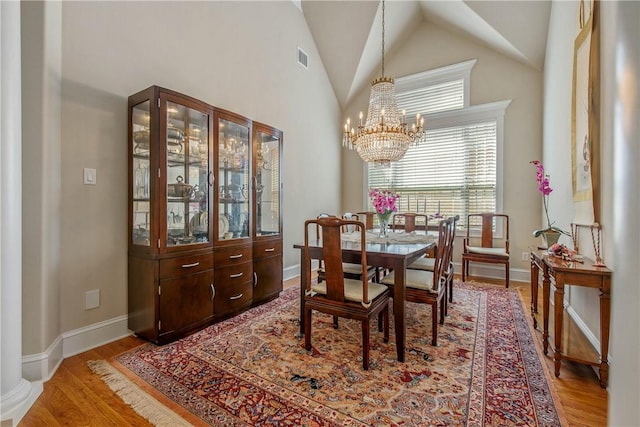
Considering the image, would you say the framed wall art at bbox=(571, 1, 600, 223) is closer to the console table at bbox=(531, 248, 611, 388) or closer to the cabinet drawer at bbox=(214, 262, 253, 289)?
the console table at bbox=(531, 248, 611, 388)

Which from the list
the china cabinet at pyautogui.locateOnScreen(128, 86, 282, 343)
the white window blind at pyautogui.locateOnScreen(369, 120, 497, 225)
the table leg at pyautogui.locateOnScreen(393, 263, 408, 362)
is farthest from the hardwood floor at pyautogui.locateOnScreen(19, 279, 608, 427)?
the white window blind at pyautogui.locateOnScreen(369, 120, 497, 225)

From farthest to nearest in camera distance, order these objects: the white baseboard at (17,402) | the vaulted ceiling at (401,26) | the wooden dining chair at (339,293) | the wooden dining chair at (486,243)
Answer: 1. the wooden dining chair at (486,243)
2. the vaulted ceiling at (401,26)
3. the wooden dining chair at (339,293)
4. the white baseboard at (17,402)

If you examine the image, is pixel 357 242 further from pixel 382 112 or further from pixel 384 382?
pixel 382 112

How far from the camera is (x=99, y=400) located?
62.3 inches

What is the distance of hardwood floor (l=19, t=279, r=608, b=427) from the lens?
1433 millimetres

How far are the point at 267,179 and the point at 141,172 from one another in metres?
1.31

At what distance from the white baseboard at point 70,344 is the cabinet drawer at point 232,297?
0.72 meters

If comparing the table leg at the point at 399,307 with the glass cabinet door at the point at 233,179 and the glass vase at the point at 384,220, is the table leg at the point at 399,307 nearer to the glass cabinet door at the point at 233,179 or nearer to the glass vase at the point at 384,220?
the glass vase at the point at 384,220

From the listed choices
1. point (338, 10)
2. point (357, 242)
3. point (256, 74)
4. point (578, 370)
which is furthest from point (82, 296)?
point (338, 10)

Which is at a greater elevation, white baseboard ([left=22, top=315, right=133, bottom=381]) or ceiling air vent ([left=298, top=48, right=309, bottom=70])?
ceiling air vent ([left=298, top=48, right=309, bottom=70])

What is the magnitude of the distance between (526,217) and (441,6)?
10.7 feet

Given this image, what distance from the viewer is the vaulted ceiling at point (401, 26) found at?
12.0ft

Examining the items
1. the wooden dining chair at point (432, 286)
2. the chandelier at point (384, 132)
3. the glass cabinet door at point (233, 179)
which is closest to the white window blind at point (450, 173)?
the chandelier at point (384, 132)

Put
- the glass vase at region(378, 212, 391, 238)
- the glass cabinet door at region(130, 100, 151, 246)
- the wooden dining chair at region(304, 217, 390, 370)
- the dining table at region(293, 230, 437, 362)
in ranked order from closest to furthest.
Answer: the wooden dining chair at region(304, 217, 390, 370) → the dining table at region(293, 230, 437, 362) → the glass cabinet door at region(130, 100, 151, 246) → the glass vase at region(378, 212, 391, 238)
